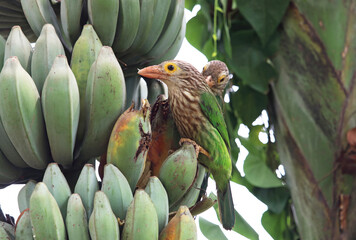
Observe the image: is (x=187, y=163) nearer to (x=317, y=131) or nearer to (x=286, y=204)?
(x=286, y=204)

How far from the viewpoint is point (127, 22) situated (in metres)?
1.50

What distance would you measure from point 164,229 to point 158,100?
19.7 inches

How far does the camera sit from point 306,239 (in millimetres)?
505

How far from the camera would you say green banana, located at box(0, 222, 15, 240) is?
1265 mm

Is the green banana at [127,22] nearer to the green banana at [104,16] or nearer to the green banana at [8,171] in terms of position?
the green banana at [104,16]

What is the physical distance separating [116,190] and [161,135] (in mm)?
349

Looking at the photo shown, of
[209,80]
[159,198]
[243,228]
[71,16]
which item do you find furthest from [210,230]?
[71,16]

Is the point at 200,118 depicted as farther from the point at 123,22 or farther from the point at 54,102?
the point at 54,102

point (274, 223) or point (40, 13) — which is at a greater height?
point (40, 13)

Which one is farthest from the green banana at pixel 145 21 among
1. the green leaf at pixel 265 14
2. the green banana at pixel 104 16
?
the green leaf at pixel 265 14

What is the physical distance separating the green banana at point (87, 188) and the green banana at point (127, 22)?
17.2 inches

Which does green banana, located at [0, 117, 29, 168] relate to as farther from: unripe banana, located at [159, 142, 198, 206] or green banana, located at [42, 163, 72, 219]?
unripe banana, located at [159, 142, 198, 206]

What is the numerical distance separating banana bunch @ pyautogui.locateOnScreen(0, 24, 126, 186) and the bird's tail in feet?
1.32

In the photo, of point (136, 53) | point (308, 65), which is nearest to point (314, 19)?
point (308, 65)
